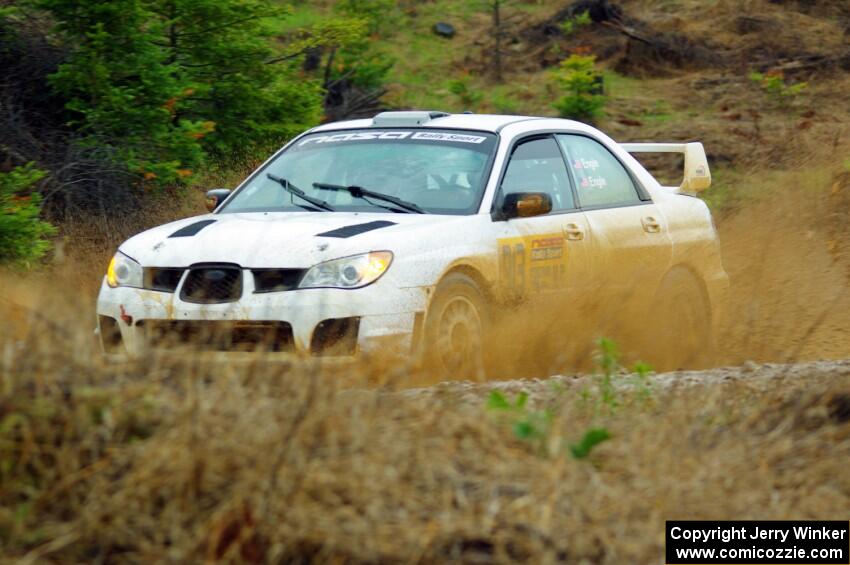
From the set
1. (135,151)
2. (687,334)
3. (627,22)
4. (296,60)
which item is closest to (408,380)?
(687,334)

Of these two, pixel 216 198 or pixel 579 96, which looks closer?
pixel 216 198

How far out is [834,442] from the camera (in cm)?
480

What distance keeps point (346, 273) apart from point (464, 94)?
1592 cm

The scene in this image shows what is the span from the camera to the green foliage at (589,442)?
13.4 feet

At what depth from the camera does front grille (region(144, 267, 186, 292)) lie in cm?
655

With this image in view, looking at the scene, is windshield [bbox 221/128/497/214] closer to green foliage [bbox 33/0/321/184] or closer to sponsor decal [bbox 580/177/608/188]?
→ sponsor decal [bbox 580/177/608/188]

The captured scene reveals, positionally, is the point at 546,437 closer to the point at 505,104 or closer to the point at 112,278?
the point at 112,278

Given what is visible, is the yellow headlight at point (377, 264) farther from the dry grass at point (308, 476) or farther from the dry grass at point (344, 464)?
the dry grass at point (308, 476)

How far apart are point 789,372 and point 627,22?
20125 millimetres

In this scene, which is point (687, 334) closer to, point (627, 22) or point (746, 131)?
point (746, 131)

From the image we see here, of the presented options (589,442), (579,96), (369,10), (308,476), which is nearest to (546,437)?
(589,442)

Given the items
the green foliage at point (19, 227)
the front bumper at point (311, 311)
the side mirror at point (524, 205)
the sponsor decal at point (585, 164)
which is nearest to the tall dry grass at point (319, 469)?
the front bumper at point (311, 311)

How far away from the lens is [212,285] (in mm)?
6422

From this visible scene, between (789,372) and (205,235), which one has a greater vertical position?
(205,235)
